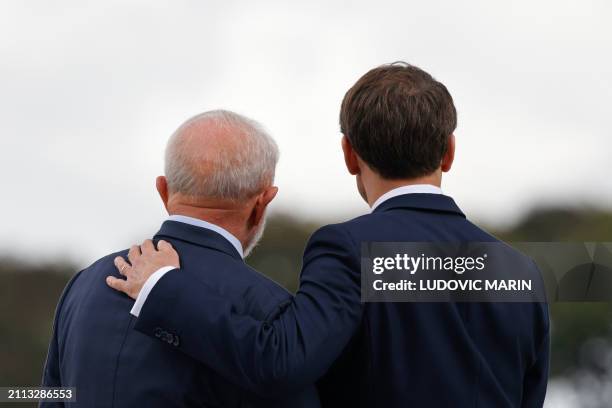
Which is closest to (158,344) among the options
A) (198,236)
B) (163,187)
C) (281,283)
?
(198,236)

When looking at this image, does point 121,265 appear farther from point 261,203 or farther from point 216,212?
point 261,203

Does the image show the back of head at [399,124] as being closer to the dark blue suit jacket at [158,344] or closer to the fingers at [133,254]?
the dark blue suit jacket at [158,344]

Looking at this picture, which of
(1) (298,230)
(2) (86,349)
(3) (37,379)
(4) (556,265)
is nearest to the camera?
(2) (86,349)

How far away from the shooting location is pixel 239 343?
13.7 ft

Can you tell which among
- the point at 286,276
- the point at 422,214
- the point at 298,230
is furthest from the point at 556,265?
the point at 298,230

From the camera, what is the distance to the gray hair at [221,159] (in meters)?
4.60

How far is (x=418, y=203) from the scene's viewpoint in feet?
15.0

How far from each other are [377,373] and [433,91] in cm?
116

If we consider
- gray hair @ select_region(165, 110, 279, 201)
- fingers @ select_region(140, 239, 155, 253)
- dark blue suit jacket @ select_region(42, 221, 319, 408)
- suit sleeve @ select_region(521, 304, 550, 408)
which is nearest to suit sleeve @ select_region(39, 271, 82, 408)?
dark blue suit jacket @ select_region(42, 221, 319, 408)

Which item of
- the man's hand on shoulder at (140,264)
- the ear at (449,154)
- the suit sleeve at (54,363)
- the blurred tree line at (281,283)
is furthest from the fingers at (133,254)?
the blurred tree line at (281,283)

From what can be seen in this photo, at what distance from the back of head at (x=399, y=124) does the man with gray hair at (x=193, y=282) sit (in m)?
0.41

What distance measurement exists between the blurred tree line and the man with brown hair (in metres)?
49.4

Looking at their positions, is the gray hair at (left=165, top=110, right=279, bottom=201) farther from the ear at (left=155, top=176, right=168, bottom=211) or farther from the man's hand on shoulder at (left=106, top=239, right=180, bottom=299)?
the man's hand on shoulder at (left=106, top=239, right=180, bottom=299)

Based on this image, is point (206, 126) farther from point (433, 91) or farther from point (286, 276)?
point (286, 276)
